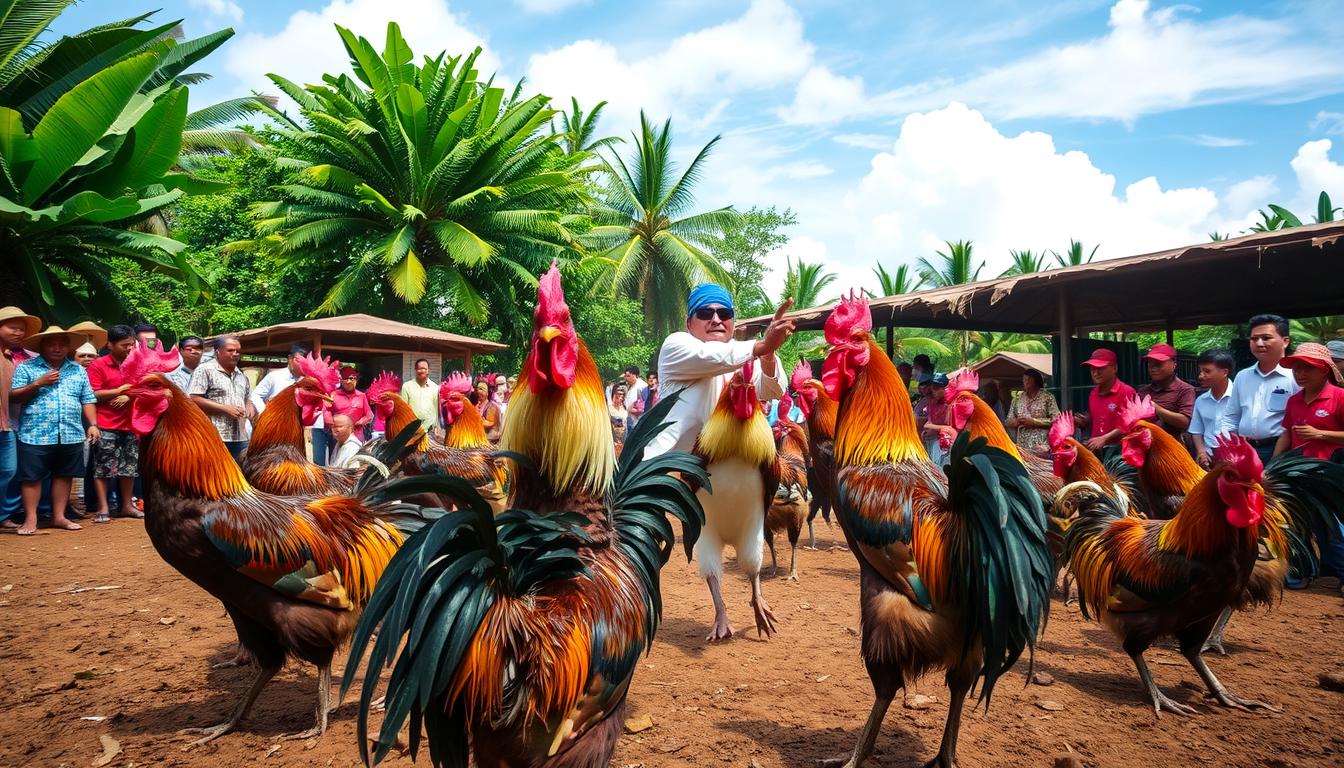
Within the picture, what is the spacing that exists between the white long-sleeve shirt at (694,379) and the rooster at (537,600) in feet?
3.96

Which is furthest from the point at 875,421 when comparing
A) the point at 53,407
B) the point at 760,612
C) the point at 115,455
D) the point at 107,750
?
the point at 115,455

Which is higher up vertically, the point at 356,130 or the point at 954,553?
the point at 356,130

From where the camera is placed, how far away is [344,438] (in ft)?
25.6

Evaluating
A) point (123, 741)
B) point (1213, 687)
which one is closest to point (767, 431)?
point (1213, 687)

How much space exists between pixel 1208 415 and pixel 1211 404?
0.10m

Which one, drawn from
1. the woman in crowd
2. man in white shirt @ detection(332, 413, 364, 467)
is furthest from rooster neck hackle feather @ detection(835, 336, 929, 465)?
man in white shirt @ detection(332, 413, 364, 467)

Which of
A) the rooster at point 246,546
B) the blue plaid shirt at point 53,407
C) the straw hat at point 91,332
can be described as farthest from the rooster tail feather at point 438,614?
the straw hat at point 91,332

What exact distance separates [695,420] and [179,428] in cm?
263

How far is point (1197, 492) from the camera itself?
3.67 m

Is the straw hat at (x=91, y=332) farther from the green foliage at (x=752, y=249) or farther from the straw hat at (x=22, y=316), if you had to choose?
the green foliage at (x=752, y=249)

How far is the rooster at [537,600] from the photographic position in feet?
6.06

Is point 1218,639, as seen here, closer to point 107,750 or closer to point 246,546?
point 246,546

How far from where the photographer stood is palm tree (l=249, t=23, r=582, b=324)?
20938 millimetres

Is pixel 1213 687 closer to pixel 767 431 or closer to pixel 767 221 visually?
pixel 767 431
